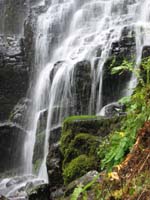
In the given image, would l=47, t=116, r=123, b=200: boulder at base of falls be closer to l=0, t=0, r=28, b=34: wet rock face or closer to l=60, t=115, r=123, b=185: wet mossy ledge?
l=60, t=115, r=123, b=185: wet mossy ledge

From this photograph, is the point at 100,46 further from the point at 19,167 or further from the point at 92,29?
the point at 19,167

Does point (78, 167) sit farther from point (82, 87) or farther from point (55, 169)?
point (82, 87)

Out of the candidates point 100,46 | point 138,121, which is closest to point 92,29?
point 100,46

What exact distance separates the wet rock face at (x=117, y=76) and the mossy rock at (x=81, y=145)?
305 inches

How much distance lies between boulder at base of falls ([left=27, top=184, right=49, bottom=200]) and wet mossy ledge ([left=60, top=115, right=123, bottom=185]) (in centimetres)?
55

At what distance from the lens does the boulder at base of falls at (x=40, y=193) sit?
8.47 metres

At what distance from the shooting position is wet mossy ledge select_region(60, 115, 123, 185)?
805cm

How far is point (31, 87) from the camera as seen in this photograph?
2302 cm

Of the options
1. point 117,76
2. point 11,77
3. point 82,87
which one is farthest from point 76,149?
point 11,77

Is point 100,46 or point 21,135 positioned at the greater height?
point 100,46

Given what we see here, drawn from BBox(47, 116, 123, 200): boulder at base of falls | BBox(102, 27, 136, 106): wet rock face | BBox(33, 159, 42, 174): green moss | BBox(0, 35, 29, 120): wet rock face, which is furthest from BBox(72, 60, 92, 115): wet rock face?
BBox(47, 116, 123, 200): boulder at base of falls

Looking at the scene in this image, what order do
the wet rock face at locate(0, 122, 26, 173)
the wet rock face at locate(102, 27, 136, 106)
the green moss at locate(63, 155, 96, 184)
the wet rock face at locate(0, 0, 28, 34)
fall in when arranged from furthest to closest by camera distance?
the wet rock face at locate(0, 0, 28, 34), the wet rock face at locate(0, 122, 26, 173), the wet rock face at locate(102, 27, 136, 106), the green moss at locate(63, 155, 96, 184)

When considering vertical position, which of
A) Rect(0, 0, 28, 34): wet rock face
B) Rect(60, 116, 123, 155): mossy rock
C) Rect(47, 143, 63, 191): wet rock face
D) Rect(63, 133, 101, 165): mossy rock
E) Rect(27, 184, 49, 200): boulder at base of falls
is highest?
Rect(0, 0, 28, 34): wet rock face

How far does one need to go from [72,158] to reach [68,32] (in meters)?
16.1
